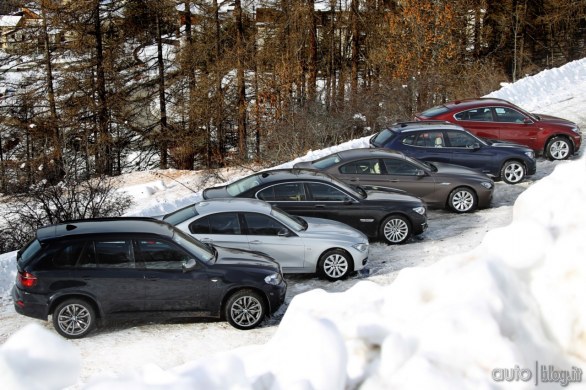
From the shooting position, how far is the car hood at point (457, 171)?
1383 centimetres

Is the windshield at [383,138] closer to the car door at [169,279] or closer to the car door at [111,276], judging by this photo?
the car door at [169,279]

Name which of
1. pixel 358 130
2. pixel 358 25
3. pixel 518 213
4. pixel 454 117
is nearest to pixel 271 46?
pixel 358 25

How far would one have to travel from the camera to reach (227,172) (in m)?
26.1

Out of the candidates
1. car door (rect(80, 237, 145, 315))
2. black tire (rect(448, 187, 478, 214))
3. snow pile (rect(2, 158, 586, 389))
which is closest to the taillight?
car door (rect(80, 237, 145, 315))

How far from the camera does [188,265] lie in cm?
908

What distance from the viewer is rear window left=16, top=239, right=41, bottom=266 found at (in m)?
8.84

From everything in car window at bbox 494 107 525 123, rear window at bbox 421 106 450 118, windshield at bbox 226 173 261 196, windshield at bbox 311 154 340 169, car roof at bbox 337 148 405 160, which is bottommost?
windshield at bbox 226 173 261 196

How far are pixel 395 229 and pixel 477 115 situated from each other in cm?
583

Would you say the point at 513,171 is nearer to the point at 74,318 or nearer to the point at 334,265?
the point at 334,265

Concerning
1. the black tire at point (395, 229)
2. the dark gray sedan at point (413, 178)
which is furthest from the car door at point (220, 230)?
the dark gray sedan at point (413, 178)

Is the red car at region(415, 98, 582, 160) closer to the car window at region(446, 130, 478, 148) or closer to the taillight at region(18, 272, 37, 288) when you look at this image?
the car window at region(446, 130, 478, 148)

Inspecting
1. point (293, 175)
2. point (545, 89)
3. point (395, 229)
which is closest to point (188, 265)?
point (293, 175)

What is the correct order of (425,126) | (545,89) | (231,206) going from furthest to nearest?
(545,89), (425,126), (231,206)

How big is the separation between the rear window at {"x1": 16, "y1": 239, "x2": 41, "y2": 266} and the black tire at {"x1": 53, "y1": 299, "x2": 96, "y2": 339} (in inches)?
29.9
